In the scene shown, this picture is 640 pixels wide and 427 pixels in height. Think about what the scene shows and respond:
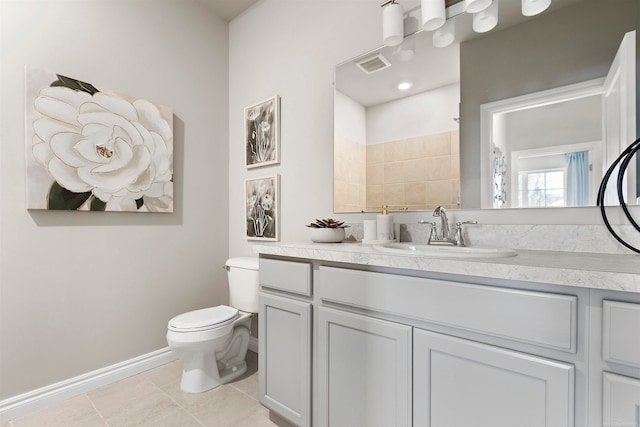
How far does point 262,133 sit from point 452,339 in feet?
6.06

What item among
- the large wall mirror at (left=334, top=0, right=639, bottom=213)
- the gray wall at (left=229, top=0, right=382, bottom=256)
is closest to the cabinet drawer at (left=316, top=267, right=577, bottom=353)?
the large wall mirror at (left=334, top=0, right=639, bottom=213)

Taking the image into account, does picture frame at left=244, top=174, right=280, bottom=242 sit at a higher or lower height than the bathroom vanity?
higher

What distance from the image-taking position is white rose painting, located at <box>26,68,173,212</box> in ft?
5.45

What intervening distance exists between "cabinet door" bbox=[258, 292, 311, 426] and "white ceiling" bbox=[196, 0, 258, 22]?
2192 millimetres

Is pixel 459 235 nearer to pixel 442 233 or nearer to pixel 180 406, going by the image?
pixel 442 233

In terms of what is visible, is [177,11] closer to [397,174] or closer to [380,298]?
[397,174]

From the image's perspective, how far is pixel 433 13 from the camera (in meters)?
1.40

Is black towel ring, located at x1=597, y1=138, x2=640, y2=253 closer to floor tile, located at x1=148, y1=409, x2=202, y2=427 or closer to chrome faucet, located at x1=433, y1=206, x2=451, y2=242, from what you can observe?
chrome faucet, located at x1=433, y1=206, x2=451, y2=242

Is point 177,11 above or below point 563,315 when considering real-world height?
above

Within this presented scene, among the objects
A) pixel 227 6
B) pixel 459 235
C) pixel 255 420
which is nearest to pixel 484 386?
pixel 459 235

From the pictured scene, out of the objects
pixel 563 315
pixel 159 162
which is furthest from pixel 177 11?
pixel 563 315

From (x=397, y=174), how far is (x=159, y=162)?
160cm

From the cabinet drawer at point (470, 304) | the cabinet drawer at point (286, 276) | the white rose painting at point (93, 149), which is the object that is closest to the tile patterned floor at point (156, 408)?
the cabinet drawer at point (286, 276)

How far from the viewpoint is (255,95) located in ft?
7.77
